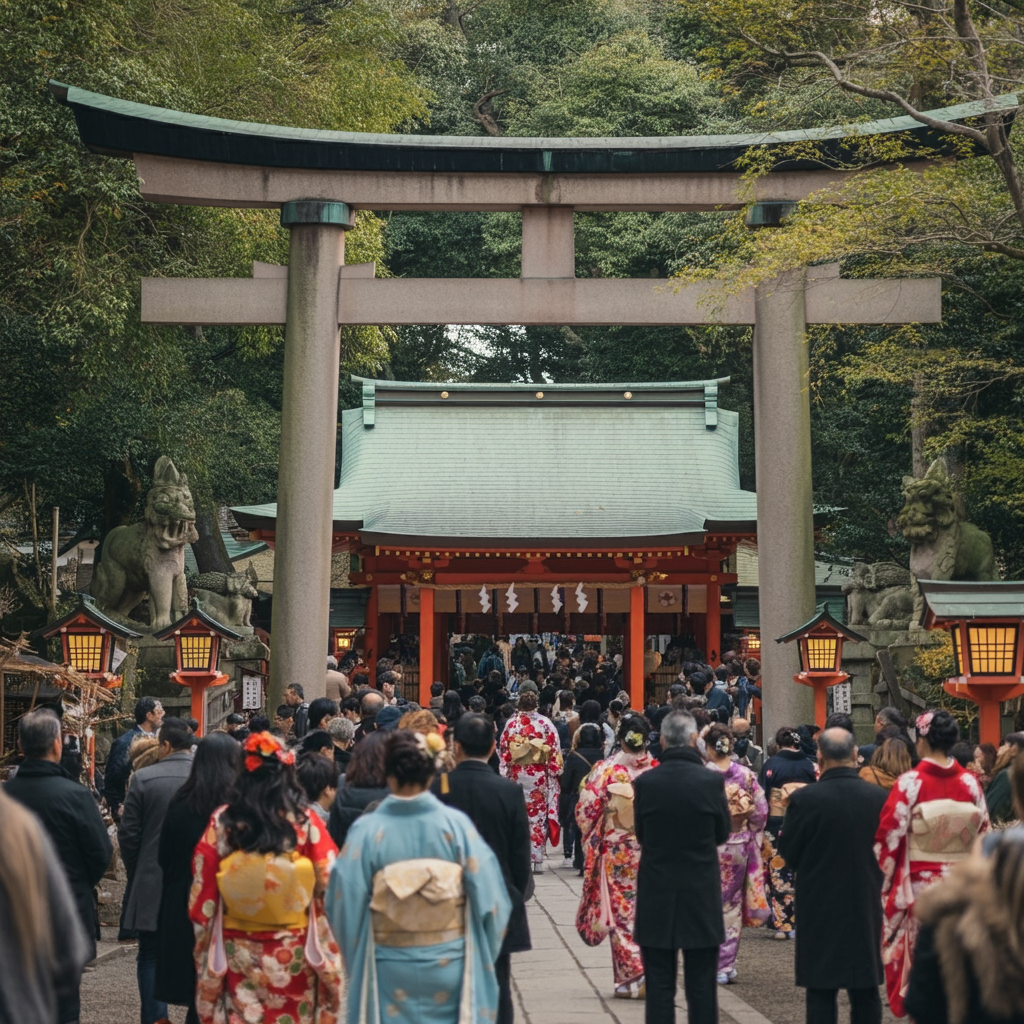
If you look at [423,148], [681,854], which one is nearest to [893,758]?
[681,854]

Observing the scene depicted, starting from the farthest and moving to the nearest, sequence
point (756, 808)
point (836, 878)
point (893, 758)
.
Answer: point (756, 808)
point (893, 758)
point (836, 878)

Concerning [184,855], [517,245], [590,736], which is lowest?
[184,855]

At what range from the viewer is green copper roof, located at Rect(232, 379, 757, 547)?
67.5ft

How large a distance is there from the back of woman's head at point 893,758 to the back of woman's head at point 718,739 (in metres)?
0.92

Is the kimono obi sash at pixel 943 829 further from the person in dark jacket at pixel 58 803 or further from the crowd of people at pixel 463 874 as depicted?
the person in dark jacket at pixel 58 803

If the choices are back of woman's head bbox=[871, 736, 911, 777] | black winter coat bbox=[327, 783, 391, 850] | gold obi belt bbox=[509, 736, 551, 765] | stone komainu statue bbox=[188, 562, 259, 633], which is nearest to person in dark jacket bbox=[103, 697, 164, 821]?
black winter coat bbox=[327, 783, 391, 850]

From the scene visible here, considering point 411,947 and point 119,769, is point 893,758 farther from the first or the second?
point 119,769

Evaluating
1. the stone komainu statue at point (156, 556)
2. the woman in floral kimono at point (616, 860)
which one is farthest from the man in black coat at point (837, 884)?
the stone komainu statue at point (156, 556)

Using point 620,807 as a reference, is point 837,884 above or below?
below

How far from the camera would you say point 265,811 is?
195 inches

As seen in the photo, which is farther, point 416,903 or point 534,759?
point 534,759

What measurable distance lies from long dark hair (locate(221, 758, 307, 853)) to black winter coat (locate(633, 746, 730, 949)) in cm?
179

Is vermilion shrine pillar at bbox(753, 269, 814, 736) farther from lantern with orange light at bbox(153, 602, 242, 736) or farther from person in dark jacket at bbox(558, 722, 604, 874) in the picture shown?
lantern with orange light at bbox(153, 602, 242, 736)

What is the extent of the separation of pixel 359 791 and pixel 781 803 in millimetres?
3592
